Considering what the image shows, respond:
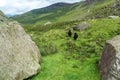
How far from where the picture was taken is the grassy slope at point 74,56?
91.0 ft

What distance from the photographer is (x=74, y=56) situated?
106 ft

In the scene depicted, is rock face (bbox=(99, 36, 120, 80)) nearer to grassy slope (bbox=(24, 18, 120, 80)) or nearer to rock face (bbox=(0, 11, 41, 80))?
grassy slope (bbox=(24, 18, 120, 80))

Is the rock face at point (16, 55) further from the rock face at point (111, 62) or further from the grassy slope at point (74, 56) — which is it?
the rock face at point (111, 62)

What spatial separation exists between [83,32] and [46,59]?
49.5 feet

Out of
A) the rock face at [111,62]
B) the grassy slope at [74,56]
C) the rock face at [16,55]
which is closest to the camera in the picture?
the rock face at [111,62]

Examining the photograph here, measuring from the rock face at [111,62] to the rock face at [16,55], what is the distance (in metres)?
7.48

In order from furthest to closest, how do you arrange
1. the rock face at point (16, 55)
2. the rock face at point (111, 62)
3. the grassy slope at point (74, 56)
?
the grassy slope at point (74, 56) → the rock face at point (16, 55) → the rock face at point (111, 62)

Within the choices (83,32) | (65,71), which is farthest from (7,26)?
(83,32)

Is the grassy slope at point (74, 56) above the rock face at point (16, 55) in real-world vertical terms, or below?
below

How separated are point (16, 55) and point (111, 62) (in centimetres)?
1011

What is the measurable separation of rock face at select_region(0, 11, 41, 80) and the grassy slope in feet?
5.13

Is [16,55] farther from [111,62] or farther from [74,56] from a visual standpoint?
[111,62]

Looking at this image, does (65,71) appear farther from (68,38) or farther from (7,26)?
(68,38)

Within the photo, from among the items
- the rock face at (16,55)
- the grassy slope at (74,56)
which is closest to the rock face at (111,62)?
the grassy slope at (74,56)
